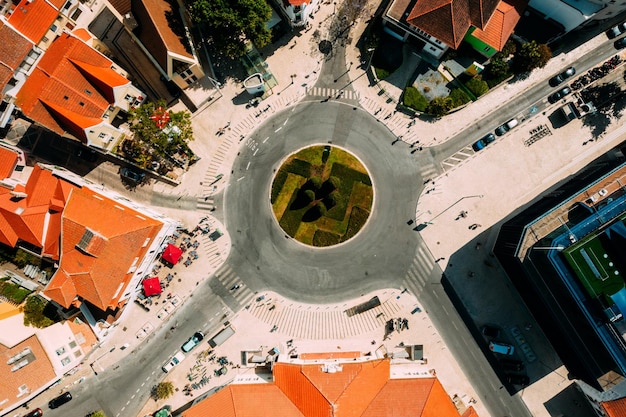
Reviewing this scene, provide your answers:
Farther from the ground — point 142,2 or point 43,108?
point 142,2

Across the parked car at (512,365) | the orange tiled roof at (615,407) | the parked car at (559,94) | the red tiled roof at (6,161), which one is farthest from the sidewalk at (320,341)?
the red tiled roof at (6,161)

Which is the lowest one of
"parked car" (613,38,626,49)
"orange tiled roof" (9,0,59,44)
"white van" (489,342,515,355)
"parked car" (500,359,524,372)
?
"parked car" (500,359,524,372)

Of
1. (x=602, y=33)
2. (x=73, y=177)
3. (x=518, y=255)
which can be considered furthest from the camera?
(x=602, y=33)

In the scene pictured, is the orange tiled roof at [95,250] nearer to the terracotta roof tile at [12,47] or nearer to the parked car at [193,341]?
the parked car at [193,341]

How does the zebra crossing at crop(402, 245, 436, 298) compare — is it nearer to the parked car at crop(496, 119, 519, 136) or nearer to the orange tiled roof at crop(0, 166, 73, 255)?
the parked car at crop(496, 119, 519, 136)

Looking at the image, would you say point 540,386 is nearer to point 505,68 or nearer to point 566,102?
point 566,102

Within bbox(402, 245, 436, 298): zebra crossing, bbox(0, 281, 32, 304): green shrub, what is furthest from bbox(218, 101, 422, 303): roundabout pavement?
bbox(0, 281, 32, 304): green shrub

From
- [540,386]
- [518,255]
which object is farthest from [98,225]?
[540,386]
